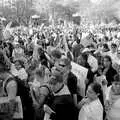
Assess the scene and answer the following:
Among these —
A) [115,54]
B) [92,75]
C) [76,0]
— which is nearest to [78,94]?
[92,75]

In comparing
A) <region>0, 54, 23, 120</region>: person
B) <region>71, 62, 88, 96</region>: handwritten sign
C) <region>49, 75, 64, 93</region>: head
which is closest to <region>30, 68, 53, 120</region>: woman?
<region>49, 75, 64, 93</region>: head

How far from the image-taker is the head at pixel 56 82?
15.6ft

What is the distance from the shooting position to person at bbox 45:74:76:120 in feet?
15.4

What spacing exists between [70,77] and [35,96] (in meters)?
0.91

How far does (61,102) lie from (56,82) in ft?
0.87

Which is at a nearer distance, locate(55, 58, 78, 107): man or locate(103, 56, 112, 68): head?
locate(55, 58, 78, 107): man

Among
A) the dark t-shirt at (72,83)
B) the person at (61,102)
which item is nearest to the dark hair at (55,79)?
the person at (61,102)

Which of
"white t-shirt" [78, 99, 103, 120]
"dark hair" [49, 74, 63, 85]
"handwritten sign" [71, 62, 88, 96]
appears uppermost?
"dark hair" [49, 74, 63, 85]

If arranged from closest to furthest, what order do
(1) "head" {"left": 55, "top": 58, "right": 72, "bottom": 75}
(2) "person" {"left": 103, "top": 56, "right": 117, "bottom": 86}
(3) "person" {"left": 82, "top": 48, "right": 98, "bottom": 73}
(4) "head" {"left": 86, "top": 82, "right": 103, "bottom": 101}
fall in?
(4) "head" {"left": 86, "top": 82, "right": 103, "bottom": 101}
(1) "head" {"left": 55, "top": 58, "right": 72, "bottom": 75}
(3) "person" {"left": 82, "top": 48, "right": 98, "bottom": 73}
(2) "person" {"left": 103, "top": 56, "right": 117, "bottom": 86}

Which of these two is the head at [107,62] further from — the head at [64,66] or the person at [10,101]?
the person at [10,101]

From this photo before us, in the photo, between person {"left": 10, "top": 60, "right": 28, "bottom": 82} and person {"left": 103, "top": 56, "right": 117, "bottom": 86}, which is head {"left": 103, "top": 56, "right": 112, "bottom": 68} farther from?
person {"left": 10, "top": 60, "right": 28, "bottom": 82}

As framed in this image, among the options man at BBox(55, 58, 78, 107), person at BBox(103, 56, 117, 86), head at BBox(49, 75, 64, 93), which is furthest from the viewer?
person at BBox(103, 56, 117, 86)

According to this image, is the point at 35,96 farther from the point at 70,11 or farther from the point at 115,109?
the point at 70,11

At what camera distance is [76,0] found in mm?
27031
